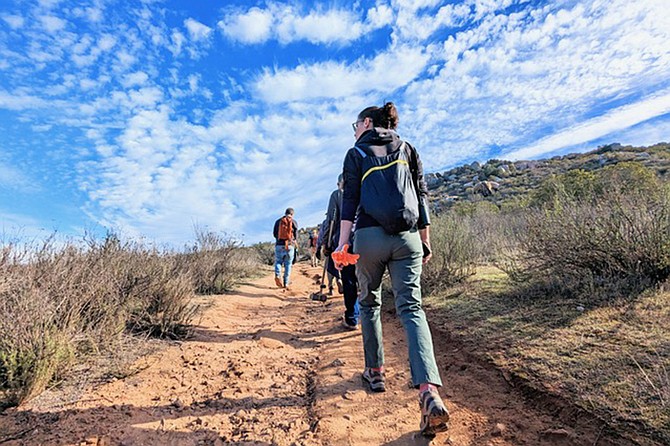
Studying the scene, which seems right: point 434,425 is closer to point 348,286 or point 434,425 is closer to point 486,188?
point 348,286

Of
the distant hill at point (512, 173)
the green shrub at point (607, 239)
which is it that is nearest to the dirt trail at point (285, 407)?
the green shrub at point (607, 239)

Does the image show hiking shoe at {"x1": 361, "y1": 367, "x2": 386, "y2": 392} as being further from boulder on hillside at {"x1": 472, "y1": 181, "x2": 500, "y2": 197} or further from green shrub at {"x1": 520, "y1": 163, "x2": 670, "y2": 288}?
boulder on hillside at {"x1": 472, "y1": 181, "x2": 500, "y2": 197}

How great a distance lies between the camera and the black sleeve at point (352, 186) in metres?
2.79

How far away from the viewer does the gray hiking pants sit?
2.34 m

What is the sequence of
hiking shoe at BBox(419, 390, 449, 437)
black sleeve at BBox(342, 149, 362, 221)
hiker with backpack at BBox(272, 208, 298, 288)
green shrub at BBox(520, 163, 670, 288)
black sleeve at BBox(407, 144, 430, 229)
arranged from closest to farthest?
hiking shoe at BBox(419, 390, 449, 437)
black sleeve at BBox(342, 149, 362, 221)
black sleeve at BBox(407, 144, 430, 229)
green shrub at BBox(520, 163, 670, 288)
hiker with backpack at BBox(272, 208, 298, 288)

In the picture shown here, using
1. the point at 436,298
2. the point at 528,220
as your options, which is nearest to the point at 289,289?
the point at 436,298

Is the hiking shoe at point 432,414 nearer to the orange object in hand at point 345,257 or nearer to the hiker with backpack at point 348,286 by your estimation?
the orange object in hand at point 345,257

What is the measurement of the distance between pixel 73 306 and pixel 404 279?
3166mm

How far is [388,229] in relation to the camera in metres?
2.57

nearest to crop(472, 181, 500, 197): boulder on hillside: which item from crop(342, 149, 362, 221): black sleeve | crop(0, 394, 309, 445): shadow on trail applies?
crop(342, 149, 362, 221): black sleeve

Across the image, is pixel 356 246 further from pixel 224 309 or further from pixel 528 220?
pixel 224 309

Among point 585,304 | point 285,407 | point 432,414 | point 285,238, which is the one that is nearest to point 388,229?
A: point 432,414

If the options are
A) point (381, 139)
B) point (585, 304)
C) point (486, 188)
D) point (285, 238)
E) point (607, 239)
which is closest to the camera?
point (381, 139)

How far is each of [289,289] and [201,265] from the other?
2388 mm
